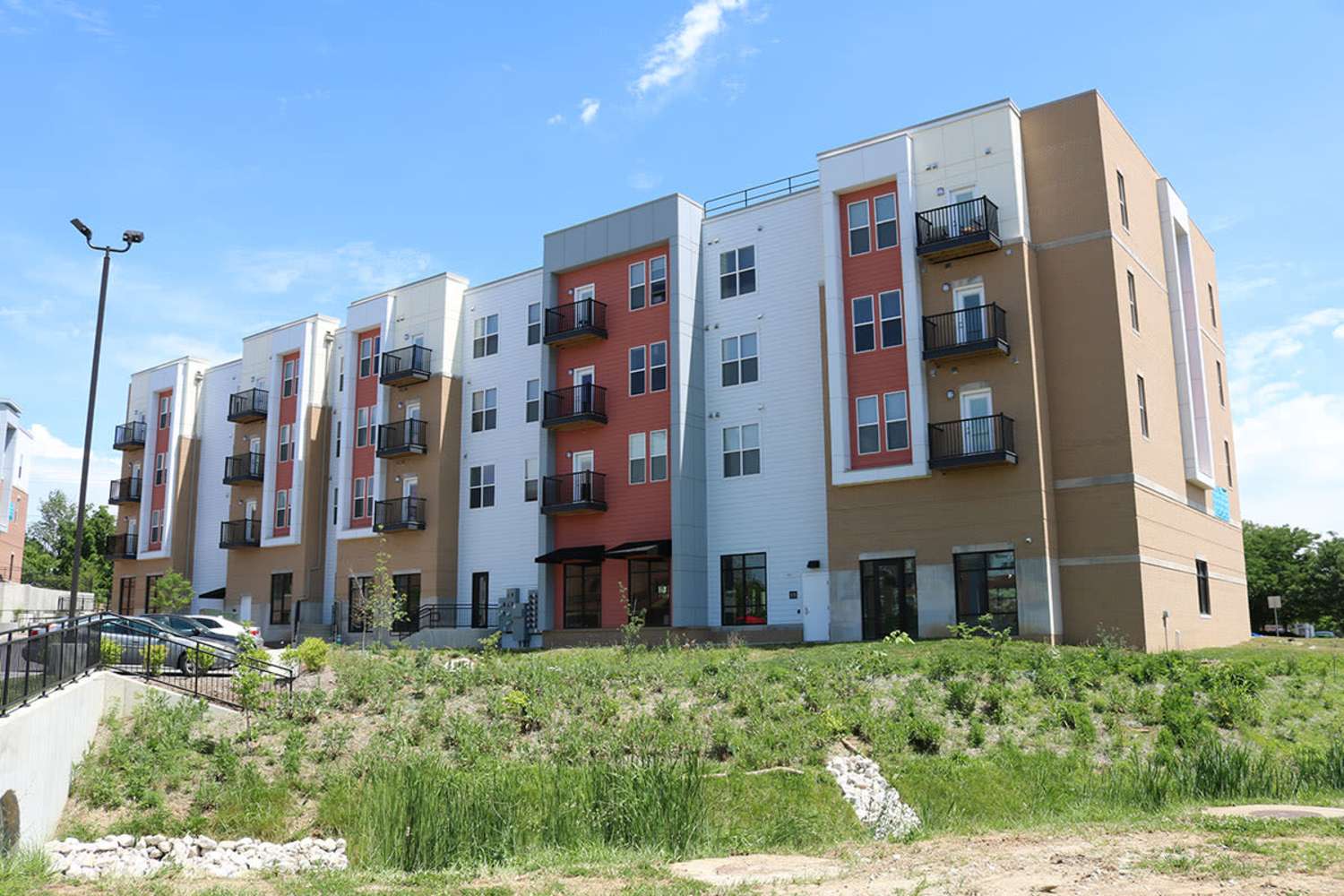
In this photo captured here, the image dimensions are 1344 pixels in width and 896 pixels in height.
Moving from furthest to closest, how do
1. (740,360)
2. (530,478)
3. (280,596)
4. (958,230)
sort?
(280,596) < (530,478) < (740,360) < (958,230)

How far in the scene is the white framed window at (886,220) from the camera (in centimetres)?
3522

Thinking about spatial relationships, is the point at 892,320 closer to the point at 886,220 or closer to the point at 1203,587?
the point at 886,220

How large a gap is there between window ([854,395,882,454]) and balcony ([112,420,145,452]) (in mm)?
48122

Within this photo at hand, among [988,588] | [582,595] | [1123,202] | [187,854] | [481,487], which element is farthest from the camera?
[481,487]

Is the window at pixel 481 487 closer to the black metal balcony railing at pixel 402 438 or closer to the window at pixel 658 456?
the black metal balcony railing at pixel 402 438

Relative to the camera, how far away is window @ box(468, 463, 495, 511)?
46.5 metres

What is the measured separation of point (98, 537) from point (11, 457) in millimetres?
30694

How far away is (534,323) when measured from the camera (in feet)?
152

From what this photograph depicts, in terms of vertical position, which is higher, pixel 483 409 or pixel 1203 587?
pixel 483 409

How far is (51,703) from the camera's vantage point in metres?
15.9

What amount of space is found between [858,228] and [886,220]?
0.98 metres

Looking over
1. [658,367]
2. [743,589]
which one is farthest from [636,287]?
[743,589]

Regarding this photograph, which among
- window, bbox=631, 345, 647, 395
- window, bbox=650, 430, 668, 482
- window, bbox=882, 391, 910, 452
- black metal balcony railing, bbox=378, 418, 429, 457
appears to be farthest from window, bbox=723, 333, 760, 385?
black metal balcony railing, bbox=378, 418, 429, 457

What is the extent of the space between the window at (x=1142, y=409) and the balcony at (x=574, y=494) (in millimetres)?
18793
